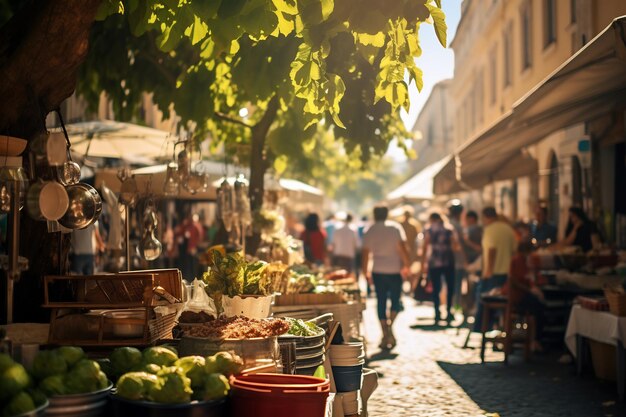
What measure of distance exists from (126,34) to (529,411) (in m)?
6.36

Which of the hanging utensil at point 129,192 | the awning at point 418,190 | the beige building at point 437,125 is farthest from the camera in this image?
the beige building at point 437,125

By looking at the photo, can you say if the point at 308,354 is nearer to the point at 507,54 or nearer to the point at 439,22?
the point at 439,22

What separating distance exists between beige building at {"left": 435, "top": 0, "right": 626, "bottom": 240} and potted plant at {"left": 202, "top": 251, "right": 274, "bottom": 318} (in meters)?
5.50

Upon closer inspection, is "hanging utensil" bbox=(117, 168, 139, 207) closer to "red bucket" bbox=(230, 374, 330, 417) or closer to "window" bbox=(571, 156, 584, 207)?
"red bucket" bbox=(230, 374, 330, 417)

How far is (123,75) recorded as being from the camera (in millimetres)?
11875

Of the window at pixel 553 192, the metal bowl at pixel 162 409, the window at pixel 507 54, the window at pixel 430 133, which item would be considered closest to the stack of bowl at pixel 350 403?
the metal bowl at pixel 162 409

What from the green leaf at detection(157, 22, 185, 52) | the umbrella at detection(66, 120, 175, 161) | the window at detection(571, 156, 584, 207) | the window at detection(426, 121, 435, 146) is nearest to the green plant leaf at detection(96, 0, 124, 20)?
the green leaf at detection(157, 22, 185, 52)

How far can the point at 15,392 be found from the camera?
3.64 meters

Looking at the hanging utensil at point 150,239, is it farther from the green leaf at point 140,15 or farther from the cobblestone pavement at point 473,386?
the green leaf at point 140,15

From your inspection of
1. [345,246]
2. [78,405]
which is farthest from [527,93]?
[78,405]

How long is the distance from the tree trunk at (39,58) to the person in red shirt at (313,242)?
12470 mm

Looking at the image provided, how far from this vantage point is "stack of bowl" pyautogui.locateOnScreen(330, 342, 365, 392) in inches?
255

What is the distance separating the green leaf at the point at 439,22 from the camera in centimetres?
521

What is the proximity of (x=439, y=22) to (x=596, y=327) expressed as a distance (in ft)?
18.6
